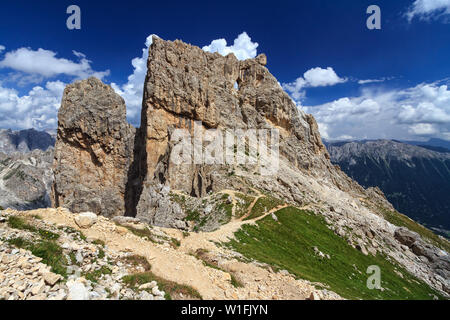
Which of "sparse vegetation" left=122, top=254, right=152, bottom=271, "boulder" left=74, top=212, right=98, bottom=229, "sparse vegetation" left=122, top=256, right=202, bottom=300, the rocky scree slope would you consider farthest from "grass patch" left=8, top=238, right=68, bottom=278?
the rocky scree slope

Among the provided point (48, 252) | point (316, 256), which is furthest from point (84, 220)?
point (316, 256)

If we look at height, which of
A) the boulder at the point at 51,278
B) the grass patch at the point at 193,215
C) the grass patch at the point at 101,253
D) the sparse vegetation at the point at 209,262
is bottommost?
the grass patch at the point at 193,215

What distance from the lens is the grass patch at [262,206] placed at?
4488cm

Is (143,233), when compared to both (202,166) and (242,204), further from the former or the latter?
(202,166)

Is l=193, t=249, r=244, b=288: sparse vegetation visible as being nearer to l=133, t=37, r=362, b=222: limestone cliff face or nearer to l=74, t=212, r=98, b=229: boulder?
l=74, t=212, r=98, b=229: boulder

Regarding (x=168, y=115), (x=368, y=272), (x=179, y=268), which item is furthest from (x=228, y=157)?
(x=179, y=268)

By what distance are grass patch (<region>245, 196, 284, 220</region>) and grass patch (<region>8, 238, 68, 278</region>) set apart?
110 feet

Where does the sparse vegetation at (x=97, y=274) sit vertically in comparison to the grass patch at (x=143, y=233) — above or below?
above

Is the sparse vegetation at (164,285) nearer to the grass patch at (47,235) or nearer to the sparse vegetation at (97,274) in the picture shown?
the sparse vegetation at (97,274)

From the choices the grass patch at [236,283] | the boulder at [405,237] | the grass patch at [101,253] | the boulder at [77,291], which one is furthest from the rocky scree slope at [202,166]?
the boulder at [77,291]

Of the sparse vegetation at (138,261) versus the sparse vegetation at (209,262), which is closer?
the sparse vegetation at (138,261)

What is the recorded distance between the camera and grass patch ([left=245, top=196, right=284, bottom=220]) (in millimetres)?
44881

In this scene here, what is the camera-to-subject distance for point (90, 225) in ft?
65.6

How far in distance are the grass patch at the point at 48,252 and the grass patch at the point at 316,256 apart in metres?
18.5
